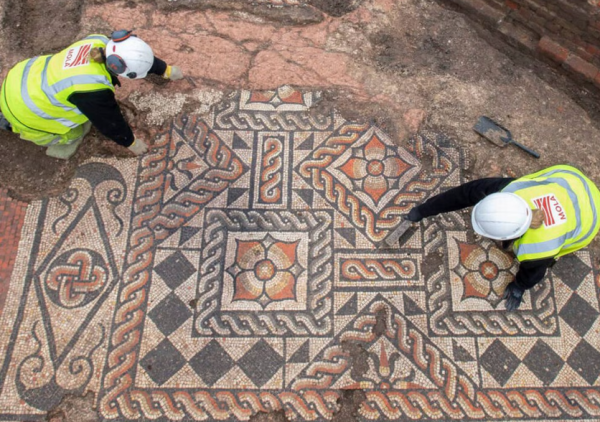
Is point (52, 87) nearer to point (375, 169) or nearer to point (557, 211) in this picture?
point (375, 169)

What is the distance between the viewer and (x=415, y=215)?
327 centimetres

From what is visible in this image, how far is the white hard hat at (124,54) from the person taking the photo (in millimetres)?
3035

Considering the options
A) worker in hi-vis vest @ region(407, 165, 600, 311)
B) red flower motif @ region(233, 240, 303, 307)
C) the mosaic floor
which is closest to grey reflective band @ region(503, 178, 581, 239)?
worker in hi-vis vest @ region(407, 165, 600, 311)

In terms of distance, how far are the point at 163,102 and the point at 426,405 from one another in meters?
3.16

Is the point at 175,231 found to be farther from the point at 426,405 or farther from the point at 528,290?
the point at 528,290

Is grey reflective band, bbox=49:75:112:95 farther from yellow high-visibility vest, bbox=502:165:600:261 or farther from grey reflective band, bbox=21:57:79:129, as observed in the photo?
yellow high-visibility vest, bbox=502:165:600:261

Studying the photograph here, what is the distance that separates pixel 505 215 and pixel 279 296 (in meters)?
1.63

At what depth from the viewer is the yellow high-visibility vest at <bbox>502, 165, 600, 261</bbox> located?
260 centimetres

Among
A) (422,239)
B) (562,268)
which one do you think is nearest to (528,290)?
(562,268)

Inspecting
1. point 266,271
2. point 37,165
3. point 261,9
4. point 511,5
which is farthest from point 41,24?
point 511,5

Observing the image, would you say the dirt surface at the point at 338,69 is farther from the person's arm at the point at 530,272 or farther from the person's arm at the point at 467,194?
the person's arm at the point at 530,272

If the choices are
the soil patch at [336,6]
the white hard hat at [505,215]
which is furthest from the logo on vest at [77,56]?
the white hard hat at [505,215]

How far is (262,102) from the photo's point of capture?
3.86 m

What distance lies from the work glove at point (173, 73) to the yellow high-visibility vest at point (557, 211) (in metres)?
2.74
